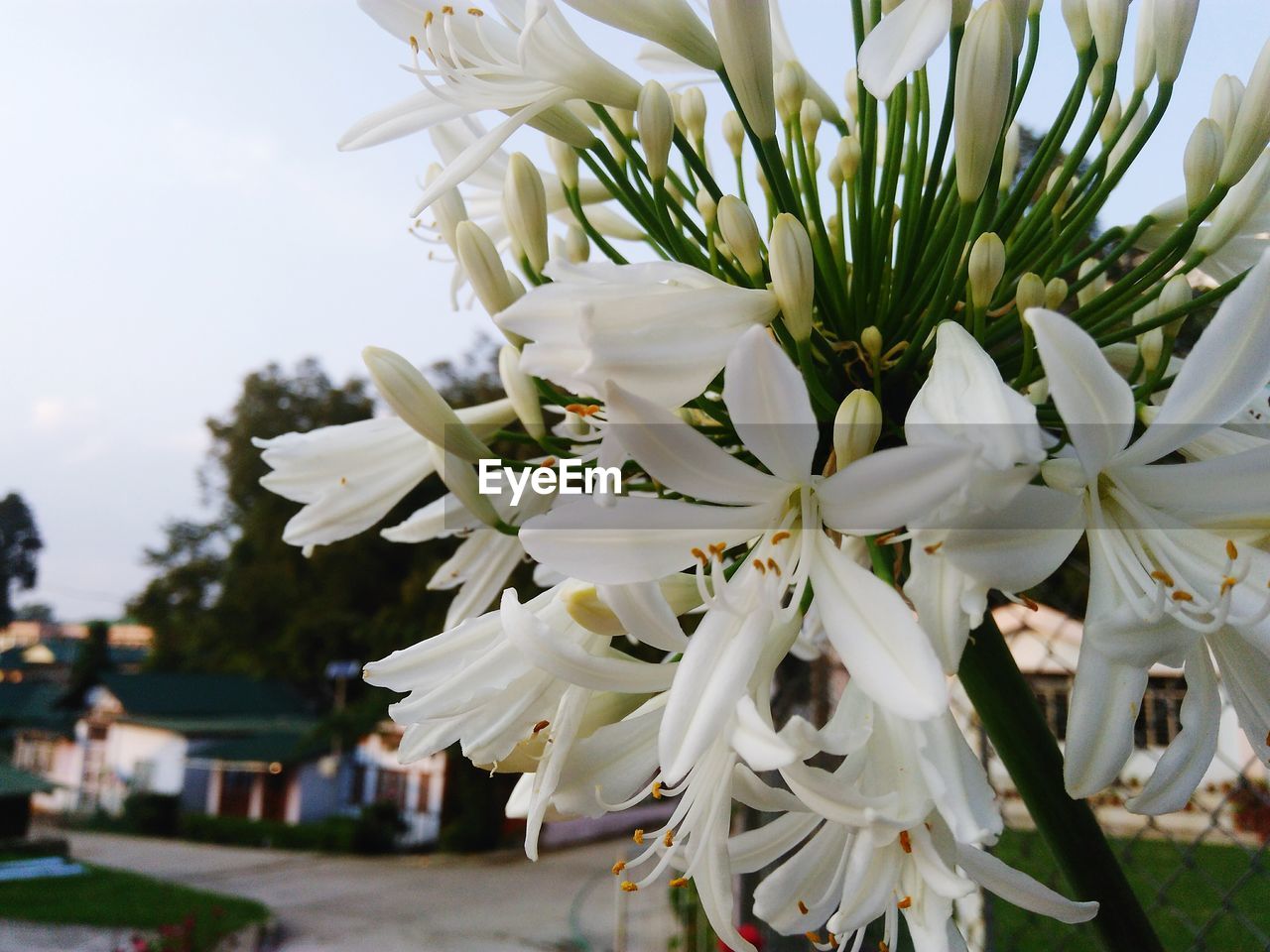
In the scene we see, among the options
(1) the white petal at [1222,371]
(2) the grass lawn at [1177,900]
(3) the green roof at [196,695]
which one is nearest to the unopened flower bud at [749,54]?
(1) the white petal at [1222,371]

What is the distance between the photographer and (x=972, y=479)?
1.51 feet

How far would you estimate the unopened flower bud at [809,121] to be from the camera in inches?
36.0

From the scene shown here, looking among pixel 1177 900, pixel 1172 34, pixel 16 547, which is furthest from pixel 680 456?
pixel 16 547

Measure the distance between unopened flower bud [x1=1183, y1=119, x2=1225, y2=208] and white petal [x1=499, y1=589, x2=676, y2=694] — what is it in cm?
Result: 55

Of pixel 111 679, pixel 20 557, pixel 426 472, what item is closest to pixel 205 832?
→ pixel 111 679

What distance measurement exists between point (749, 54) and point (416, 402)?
0.35 m

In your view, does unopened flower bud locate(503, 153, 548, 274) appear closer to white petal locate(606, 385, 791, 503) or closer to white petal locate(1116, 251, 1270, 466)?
white petal locate(606, 385, 791, 503)

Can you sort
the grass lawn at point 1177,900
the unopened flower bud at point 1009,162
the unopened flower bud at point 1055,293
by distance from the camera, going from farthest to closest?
the grass lawn at point 1177,900
the unopened flower bud at point 1009,162
the unopened flower bud at point 1055,293

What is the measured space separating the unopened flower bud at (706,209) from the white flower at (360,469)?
24cm

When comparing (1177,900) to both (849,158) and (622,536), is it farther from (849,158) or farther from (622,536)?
(622,536)

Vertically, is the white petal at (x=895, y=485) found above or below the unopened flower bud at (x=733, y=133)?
below

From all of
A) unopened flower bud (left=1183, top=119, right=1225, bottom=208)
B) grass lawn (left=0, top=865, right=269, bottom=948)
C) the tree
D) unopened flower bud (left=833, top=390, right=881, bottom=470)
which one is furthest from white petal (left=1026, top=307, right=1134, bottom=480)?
the tree

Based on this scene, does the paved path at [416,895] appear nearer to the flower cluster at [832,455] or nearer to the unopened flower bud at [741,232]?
the flower cluster at [832,455]

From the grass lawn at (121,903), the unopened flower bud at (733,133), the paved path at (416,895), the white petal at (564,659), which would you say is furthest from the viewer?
the grass lawn at (121,903)
